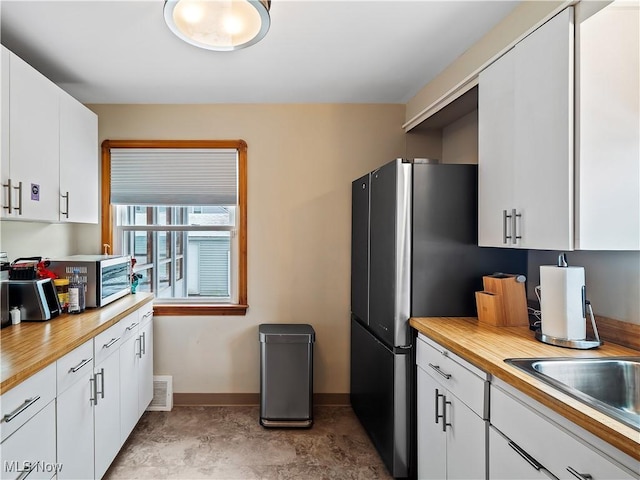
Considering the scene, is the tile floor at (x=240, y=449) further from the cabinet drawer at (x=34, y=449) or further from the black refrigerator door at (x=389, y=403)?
the cabinet drawer at (x=34, y=449)

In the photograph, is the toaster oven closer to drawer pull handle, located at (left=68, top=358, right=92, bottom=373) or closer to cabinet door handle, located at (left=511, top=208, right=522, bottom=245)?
drawer pull handle, located at (left=68, top=358, right=92, bottom=373)

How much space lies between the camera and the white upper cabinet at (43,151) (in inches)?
72.9

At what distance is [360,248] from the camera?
2816mm

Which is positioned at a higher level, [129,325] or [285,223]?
[285,223]

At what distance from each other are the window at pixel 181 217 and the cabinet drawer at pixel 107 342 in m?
0.90

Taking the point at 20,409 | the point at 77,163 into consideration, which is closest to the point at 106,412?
the point at 20,409

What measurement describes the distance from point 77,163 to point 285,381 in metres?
2.06

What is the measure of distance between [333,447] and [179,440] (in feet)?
3.43

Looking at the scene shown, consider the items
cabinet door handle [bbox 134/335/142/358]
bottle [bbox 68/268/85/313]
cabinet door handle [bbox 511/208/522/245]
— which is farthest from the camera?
cabinet door handle [bbox 134/335/142/358]

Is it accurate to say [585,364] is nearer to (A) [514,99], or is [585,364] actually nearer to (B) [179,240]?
(A) [514,99]

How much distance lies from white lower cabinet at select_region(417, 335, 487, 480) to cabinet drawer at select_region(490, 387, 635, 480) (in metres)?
0.11

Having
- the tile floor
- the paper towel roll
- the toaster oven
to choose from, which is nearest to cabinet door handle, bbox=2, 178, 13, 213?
the toaster oven

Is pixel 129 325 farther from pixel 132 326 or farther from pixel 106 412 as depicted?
pixel 106 412

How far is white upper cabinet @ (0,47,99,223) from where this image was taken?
1.85 metres
